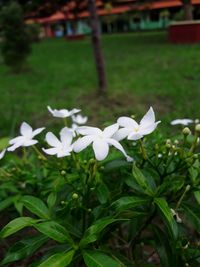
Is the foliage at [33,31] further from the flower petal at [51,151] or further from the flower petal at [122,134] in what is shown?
the flower petal at [122,134]

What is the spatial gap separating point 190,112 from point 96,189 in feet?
9.65

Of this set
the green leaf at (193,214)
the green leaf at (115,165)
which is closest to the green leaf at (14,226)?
the green leaf at (115,165)

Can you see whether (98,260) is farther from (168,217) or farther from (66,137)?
(66,137)

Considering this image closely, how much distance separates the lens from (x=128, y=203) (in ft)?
4.10

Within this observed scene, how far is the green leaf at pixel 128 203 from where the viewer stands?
125cm

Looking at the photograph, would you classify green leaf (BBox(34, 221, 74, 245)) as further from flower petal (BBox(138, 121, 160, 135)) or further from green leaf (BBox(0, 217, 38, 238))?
flower petal (BBox(138, 121, 160, 135))

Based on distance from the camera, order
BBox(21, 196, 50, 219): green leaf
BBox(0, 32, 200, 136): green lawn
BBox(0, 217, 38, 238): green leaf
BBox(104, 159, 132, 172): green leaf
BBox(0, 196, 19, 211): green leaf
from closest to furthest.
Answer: BBox(0, 217, 38, 238): green leaf < BBox(21, 196, 50, 219): green leaf < BBox(104, 159, 132, 172): green leaf < BBox(0, 196, 19, 211): green leaf < BBox(0, 32, 200, 136): green lawn

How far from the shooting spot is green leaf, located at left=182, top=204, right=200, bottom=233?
1.31 metres

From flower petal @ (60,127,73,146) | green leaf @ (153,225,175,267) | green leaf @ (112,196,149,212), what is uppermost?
flower petal @ (60,127,73,146)

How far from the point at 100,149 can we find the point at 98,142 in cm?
2

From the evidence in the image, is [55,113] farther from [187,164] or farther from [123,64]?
[123,64]

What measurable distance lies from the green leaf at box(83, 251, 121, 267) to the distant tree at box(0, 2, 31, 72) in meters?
6.80

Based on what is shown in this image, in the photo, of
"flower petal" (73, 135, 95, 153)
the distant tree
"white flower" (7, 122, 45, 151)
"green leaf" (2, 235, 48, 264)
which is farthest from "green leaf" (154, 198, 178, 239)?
the distant tree

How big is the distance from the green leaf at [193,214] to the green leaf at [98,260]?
299 mm
